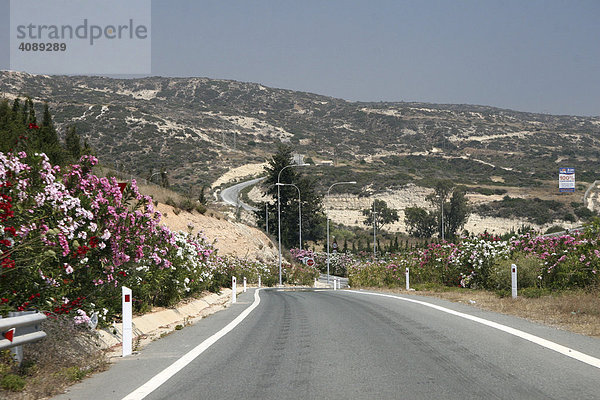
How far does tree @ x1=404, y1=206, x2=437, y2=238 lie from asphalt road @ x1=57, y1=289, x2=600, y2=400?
3292 inches

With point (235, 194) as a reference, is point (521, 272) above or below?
below

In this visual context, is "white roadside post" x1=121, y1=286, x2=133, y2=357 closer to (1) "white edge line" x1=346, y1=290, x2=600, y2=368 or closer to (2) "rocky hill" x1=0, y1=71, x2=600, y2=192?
(1) "white edge line" x1=346, y1=290, x2=600, y2=368

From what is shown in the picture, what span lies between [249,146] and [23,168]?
151 meters

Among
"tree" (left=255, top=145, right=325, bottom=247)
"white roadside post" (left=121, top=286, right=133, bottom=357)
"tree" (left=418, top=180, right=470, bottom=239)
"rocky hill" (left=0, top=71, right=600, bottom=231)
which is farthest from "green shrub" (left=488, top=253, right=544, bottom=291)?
"rocky hill" (left=0, top=71, right=600, bottom=231)

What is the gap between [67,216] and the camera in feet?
34.7

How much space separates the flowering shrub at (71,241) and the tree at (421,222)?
273ft

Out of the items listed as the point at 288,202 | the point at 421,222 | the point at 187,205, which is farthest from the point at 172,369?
the point at 421,222

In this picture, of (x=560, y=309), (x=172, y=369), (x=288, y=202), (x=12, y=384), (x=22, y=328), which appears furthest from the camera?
(x=288, y=202)

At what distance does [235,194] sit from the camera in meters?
114

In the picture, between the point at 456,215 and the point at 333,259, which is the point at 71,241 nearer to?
the point at 333,259

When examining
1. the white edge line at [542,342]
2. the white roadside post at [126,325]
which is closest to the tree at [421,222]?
the white edge line at [542,342]

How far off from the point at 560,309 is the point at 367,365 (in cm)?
760

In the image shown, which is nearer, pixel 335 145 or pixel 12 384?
pixel 12 384

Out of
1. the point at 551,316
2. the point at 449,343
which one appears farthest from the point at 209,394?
the point at 551,316
